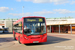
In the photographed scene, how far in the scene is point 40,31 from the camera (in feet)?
41.0

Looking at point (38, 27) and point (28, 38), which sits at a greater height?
point (38, 27)

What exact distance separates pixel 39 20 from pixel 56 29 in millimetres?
40491

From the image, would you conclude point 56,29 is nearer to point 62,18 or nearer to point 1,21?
point 62,18

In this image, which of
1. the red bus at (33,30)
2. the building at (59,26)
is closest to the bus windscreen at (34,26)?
the red bus at (33,30)

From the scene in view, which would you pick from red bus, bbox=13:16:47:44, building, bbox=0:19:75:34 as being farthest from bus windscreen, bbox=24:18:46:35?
→ building, bbox=0:19:75:34

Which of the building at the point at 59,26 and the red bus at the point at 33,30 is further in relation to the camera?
the building at the point at 59,26

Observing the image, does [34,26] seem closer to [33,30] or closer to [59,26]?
[33,30]

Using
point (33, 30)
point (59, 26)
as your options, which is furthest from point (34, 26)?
point (59, 26)

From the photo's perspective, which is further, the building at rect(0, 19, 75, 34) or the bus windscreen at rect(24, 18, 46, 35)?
the building at rect(0, 19, 75, 34)

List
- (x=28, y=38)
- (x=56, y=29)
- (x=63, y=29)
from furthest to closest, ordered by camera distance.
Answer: (x=56, y=29)
(x=63, y=29)
(x=28, y=38)

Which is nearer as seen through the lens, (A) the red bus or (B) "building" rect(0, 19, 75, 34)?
(A) the red bus

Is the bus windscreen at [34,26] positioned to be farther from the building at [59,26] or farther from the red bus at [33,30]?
the building at [59,26]

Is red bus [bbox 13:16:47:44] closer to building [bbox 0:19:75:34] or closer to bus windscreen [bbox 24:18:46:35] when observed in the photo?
bus windscreen [bbox 24:18:46:35]

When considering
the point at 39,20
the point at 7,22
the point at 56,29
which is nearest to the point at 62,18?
the point at 56,29
